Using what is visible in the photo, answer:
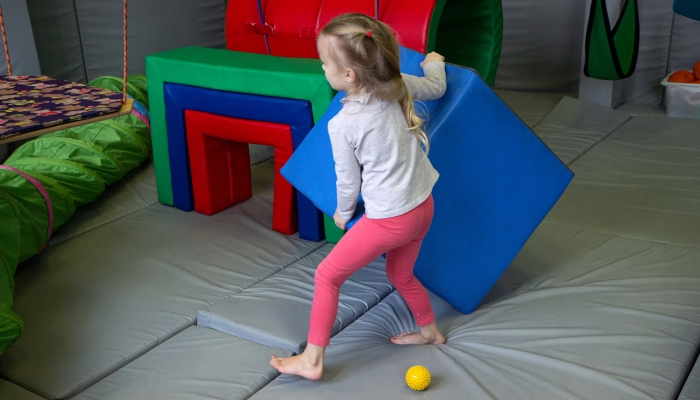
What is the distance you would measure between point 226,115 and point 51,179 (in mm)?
756

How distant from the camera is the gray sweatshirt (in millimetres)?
1558

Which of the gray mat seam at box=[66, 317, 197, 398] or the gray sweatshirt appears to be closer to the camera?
the gray sweatshirt

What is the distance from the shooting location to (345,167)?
1.61 metres

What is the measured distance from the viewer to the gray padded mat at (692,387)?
156 centimetres

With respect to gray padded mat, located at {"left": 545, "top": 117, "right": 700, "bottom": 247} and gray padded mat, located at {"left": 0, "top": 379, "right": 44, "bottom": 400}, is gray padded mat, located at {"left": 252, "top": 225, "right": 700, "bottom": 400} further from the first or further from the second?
gray padded mat, located at {"left": 0, "top": 379, "right": 44, "bottom": 400}

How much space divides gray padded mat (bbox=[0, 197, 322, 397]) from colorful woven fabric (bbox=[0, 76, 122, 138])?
0.64 metres

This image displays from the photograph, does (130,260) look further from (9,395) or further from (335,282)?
(335,282)

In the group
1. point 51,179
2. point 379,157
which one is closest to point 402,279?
point 379,157

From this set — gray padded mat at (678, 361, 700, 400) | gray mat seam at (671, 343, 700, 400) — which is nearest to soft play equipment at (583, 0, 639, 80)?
gray mat seam at (671, 343, 700, 400)

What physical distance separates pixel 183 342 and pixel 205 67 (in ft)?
3.83

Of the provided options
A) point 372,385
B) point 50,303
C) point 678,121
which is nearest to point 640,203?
point 678,121

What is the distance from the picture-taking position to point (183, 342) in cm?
190

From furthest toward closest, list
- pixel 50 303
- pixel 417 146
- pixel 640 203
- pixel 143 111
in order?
pixel 143 111 → pixel 640 203 → pixel 50 303 → pixel 417 146

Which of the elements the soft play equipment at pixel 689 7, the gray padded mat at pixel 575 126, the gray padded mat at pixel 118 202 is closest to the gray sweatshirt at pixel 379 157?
the gray padded mat at pixel 118 202
